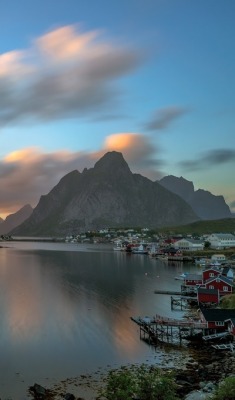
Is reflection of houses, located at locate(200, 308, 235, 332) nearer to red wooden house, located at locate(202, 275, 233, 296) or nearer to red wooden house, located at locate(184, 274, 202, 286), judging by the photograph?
red wooden house, located at locate(202, 275, 233, 296)

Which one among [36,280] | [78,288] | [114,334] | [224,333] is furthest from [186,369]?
[36,280]

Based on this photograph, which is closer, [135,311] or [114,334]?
[114,334]

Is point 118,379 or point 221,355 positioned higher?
point 118,379

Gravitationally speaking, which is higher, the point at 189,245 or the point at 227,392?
the point at 189,245

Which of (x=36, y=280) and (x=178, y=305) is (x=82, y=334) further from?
(x=36, y=280)

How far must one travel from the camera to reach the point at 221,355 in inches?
1569

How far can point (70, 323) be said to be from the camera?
53.5 meters

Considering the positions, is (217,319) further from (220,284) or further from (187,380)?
(220,284)

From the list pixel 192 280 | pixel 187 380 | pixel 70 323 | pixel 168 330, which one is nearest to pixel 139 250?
pixel 192 280

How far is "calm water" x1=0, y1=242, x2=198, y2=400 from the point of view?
→ 37.6 metres

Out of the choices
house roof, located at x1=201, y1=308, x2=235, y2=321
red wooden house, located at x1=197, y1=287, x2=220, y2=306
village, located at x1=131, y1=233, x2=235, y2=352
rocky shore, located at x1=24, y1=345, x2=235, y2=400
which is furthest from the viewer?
red wooden house, located at x1=197, y1=287, x2=220, y2=306

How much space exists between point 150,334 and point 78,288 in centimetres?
3764

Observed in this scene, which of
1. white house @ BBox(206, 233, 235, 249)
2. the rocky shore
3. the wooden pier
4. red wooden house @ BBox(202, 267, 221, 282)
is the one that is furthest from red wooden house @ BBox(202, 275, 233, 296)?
white house @ BBox(206, 233, 235, 249)

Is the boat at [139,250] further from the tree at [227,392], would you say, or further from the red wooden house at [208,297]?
the tree at [227,392]
